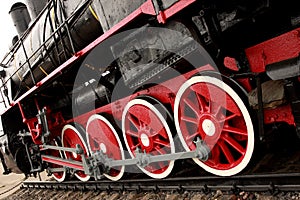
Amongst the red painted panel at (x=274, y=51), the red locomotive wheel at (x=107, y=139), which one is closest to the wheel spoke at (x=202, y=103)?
the red painted panel at (x=274, y=51)

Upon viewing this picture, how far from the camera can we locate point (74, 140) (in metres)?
4.55

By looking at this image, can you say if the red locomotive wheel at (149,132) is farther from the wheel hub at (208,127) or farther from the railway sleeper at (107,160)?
the wheel hub at (208,127)

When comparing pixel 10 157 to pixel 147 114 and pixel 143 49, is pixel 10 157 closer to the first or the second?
pixel 147 114

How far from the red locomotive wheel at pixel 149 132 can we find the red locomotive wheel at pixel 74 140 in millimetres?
1225

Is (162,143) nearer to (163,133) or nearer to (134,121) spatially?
(163,133)

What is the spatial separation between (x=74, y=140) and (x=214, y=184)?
9.04 ft

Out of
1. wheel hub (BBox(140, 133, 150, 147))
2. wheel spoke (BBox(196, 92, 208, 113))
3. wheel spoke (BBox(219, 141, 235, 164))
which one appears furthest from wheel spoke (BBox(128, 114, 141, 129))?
wheel spoke (BBox(219, 141, 235, 164))

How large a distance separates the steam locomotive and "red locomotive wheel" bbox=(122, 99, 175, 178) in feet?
0.04

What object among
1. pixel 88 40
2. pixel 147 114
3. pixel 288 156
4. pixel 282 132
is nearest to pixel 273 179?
pixel 288 156

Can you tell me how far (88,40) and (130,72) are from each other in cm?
101

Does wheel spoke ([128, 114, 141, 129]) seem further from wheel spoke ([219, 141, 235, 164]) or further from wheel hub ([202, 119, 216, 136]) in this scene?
wheel spoke ([219, 141, 235, 164])

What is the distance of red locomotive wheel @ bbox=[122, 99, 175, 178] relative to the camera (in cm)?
289

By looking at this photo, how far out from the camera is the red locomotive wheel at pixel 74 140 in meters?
4.30

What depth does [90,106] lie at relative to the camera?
408 centimetres
